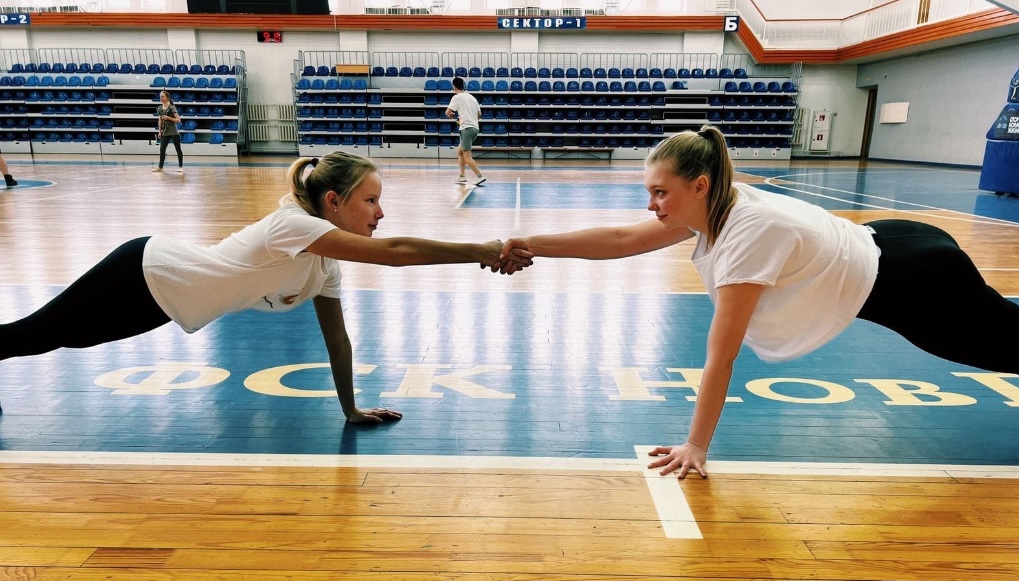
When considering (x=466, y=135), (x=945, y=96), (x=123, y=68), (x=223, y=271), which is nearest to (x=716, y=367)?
(x=223, y=271)

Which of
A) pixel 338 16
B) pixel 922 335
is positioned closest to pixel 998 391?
pixel 922 335

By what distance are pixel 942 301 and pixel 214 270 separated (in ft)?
7.88

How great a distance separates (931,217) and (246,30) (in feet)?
68.5

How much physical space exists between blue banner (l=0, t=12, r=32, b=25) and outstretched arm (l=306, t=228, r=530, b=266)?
25.6m

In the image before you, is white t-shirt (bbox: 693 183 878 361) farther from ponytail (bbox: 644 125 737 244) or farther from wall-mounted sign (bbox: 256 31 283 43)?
wall-mounted sign (bbox: 256 31 283 43)

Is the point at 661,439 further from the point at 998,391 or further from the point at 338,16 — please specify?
the point at 338,16

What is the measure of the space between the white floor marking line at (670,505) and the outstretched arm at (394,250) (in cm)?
96

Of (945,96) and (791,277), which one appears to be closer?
(791,277)

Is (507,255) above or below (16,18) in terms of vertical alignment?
below

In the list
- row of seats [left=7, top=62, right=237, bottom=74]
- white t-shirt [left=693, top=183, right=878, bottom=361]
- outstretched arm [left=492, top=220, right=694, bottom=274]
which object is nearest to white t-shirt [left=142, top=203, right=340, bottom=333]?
outstretched arm [left=492, top=220, right=694, bottom=274]

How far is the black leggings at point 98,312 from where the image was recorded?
217 centimetres

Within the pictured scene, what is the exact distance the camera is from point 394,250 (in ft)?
7.11

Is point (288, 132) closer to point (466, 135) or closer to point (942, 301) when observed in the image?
point (466, 135)

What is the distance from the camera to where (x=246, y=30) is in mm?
21422
